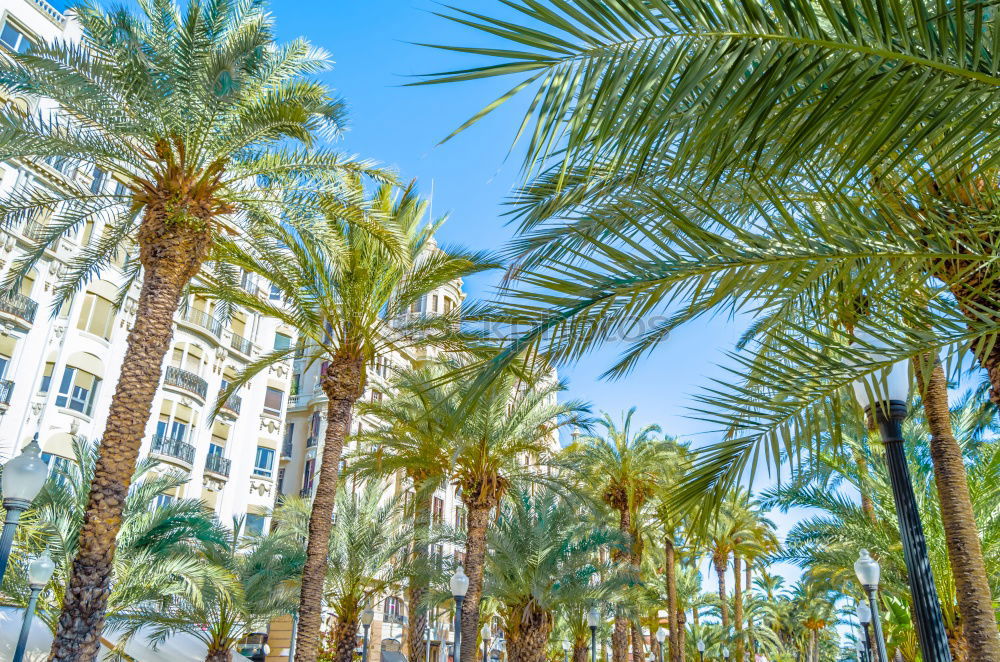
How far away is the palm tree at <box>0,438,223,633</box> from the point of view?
15547 mm

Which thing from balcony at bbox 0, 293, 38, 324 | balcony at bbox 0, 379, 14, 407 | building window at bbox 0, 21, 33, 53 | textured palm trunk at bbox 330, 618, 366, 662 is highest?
building window at bbox 0, 21, 33, 53

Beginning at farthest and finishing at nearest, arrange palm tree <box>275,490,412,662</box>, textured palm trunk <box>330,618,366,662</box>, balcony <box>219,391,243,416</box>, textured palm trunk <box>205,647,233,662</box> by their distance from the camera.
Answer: balcony <box>219,391,243,416</box> → palm tree <box>275,490,412,662</box> → textured palm trunk <box>330,618,366,662</box> → textured palm trunk <box>205,647,233,662</box>

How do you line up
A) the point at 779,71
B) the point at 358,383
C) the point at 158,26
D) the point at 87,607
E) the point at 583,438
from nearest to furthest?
the point at 779,71
the point at 87,607
the point at 158,26
the point at 358,383
the point at 583,438

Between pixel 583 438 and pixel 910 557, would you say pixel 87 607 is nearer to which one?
pixel 910 557

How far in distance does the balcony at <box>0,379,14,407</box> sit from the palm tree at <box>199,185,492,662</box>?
1301 cm

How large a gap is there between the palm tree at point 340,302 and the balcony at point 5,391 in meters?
13.0

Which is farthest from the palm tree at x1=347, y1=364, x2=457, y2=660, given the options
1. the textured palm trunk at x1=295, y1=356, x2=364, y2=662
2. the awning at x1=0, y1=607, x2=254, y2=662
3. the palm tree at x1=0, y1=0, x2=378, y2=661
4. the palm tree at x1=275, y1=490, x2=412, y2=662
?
the palm tree at x1=0, y1=0, x2=378, y2=661

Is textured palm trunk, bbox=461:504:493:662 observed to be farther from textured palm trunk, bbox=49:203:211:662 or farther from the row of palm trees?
the row of palm trees

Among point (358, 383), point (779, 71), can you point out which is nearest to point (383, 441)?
point (358, 383)

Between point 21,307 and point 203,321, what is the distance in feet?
29.2

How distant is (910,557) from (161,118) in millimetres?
11190

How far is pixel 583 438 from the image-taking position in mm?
32000

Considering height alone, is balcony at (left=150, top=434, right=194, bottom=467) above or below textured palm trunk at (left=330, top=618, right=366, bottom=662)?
above

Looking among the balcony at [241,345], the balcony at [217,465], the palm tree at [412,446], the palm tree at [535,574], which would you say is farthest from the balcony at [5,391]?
the palm tree at [535,574]
